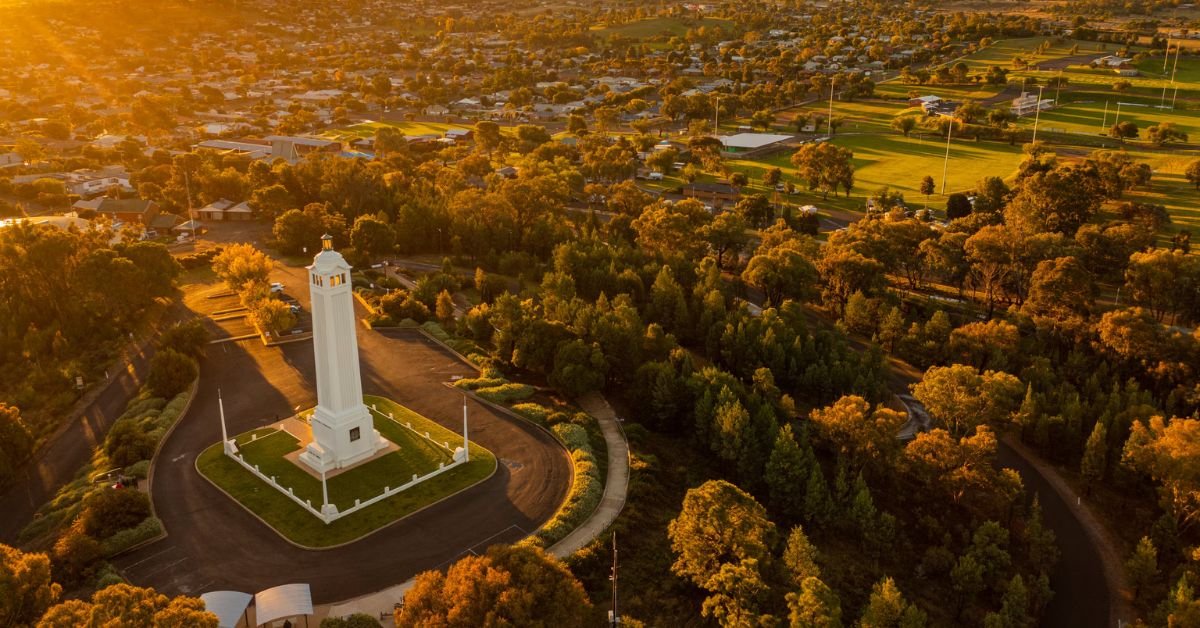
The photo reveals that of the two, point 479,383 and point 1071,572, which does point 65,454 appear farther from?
point 1071,572

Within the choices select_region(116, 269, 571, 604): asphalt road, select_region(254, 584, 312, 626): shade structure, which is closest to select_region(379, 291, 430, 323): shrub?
select_region(116, 269, 571, 604): asphalt road

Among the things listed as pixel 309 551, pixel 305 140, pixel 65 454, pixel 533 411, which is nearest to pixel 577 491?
pixel 533 411

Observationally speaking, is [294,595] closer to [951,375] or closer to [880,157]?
[951,375]

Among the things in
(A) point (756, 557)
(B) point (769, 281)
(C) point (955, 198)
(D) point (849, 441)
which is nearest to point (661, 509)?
(A) point (756, 557)

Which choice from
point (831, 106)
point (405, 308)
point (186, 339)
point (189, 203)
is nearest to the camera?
point (186, 339)

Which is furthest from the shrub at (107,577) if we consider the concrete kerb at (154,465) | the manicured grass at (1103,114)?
the manicured grass at (1103,114)
